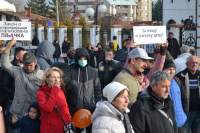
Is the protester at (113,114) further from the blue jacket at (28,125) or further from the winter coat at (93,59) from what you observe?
the winter coat at (93,59)

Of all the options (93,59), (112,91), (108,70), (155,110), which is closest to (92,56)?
(93,59)

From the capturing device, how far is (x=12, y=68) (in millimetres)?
5012

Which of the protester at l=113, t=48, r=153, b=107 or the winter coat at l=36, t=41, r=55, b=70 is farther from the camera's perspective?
the winter coat at l=36, t=41, r=55, b=70

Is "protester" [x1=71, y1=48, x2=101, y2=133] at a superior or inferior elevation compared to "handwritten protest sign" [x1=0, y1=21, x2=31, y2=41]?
inferior

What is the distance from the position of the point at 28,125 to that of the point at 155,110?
83.0 inches

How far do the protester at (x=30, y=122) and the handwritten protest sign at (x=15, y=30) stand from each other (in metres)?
2.56

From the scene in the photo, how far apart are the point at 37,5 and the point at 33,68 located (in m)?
→ 76.9

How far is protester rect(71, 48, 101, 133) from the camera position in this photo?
16.5 ft

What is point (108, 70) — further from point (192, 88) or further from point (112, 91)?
point (112, 91)

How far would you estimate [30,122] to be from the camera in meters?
4.58

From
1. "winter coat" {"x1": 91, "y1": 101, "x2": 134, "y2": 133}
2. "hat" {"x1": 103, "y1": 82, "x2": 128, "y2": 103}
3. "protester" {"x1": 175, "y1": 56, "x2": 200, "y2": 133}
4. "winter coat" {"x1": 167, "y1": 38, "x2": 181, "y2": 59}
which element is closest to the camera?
"winter coat" {"x1": 91, "y1": 101, "x2": 134, "y2": 133}

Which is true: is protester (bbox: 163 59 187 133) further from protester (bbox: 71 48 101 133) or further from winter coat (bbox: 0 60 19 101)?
winter coat (bbox: 0 60 19 101)

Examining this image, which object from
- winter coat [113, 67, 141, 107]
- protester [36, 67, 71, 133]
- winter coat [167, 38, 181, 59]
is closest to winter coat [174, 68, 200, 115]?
winter coat [113, 67, 141, 107]

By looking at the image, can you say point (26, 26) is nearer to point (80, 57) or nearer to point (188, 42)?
point (80, 57)
